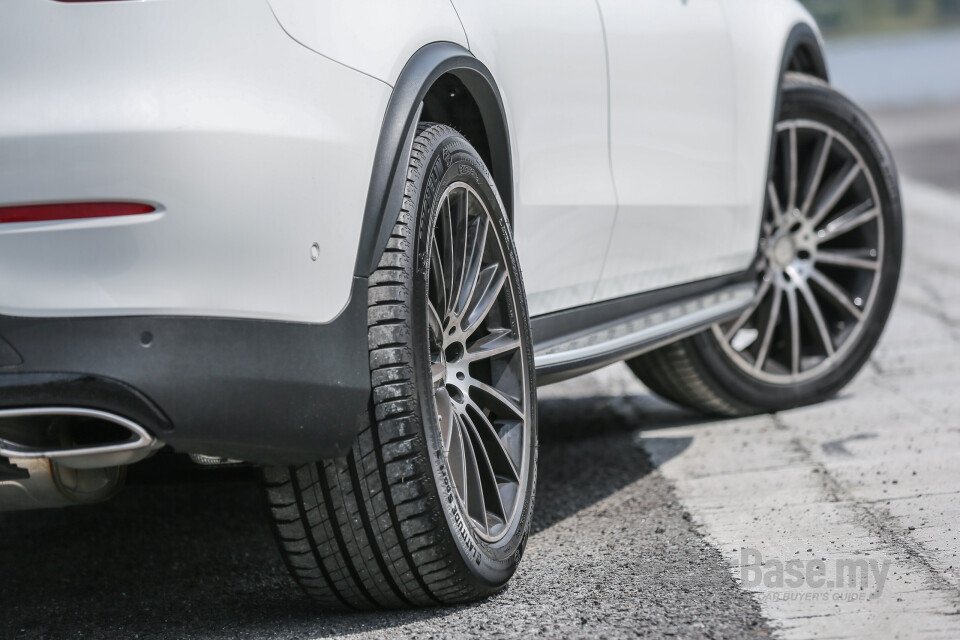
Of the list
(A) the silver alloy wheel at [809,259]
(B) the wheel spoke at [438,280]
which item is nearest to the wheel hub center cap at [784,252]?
(A) the silver alloy wheel at [809,259]

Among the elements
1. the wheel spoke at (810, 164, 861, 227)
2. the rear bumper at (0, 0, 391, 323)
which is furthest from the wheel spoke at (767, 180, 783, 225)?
the rear bumper at (0, 0, 391, 323)

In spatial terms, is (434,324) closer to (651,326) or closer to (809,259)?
(651,326)

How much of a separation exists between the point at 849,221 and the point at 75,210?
3321 millimetres

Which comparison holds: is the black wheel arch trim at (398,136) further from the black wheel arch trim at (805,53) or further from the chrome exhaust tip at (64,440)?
the black wheel arch trim at (805,53)

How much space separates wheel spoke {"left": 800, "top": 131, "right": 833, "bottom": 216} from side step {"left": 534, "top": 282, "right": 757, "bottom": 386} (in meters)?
0.42

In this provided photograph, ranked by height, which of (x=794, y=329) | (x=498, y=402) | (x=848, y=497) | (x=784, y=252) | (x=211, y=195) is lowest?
(x=848, y=497)

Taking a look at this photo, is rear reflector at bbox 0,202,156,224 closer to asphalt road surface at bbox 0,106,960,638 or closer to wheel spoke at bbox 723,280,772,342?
asphalt road surface at bbox 0,106,960,638

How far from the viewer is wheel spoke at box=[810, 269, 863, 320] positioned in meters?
4.86

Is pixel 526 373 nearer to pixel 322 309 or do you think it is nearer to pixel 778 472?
pixel 322 309

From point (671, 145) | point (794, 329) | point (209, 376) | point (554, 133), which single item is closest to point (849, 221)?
point (794, 329)

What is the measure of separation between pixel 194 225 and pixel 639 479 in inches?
81.4

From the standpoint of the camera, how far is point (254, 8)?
2.36 m

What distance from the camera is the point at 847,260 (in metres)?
4.92

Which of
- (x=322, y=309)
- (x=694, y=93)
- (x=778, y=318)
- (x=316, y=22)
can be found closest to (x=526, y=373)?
(x=322, y=309)
